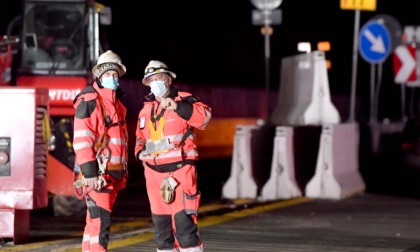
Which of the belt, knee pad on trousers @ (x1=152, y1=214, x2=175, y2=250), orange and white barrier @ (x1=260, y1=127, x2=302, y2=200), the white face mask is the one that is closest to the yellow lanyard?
the white face mask

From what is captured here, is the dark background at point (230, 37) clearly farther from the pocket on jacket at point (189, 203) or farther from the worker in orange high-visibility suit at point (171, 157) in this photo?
the pocket on jacket at point (189, 203)

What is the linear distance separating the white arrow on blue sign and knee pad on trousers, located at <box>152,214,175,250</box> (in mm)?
14685

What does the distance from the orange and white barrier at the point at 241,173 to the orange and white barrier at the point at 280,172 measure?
0.22 metres

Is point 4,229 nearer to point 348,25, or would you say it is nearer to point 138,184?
point 138,184

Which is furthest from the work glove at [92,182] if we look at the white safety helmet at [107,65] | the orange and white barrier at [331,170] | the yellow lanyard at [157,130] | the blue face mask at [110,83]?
the orange and white barrier at [331,170]

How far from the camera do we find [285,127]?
57.1 feet

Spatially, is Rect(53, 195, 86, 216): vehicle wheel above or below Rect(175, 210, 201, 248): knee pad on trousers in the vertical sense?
below

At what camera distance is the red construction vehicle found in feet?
48.2

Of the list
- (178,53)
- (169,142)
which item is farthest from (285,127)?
(178,53)

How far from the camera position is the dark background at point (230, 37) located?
191ft

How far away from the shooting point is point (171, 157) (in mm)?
9547

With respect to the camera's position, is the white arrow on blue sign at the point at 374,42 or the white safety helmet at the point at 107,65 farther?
the white arrow on blue sign at the point at 374,42

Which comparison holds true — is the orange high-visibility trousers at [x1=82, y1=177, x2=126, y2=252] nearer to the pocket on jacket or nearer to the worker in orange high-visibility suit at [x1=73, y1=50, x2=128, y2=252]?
the worker in orange high-visibility suit at [x1=73, y1=50, x2=128, y2=252]

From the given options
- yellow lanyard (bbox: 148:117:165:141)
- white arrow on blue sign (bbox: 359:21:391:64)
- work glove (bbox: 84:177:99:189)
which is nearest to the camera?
work glove (bbox: 84:177:99:189)
